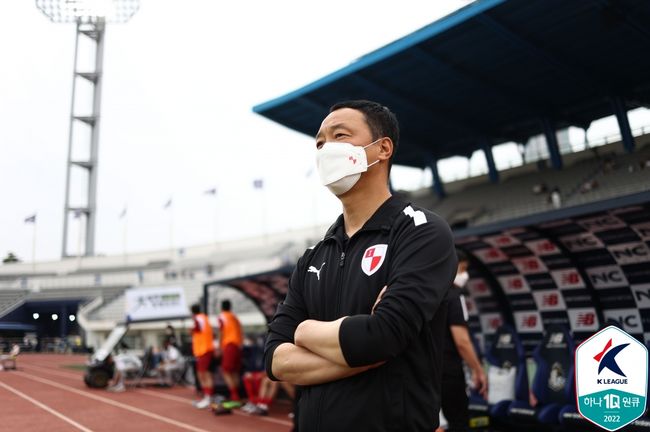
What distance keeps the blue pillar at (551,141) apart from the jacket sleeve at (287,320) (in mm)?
20242

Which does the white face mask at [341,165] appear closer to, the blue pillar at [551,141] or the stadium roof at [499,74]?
the stadium roof at [499,74]

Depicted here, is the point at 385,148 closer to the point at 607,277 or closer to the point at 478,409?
the point at 478,409

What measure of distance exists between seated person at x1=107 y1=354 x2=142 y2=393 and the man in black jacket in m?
13.6

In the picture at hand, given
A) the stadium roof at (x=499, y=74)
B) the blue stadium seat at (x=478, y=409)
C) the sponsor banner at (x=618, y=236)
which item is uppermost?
the stadium roof at (x=499, y=74)

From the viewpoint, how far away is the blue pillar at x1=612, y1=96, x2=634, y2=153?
1870cm

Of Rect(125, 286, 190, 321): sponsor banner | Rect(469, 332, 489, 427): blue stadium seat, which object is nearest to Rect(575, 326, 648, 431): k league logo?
Rect(469, 332, 489, 427): blue stadium seat

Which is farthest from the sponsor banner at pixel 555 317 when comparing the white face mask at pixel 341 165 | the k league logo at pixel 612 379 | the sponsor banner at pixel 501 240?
the white face mask at pixel 341 165

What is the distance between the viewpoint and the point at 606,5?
1375 centimetres

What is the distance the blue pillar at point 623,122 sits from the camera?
18.7m

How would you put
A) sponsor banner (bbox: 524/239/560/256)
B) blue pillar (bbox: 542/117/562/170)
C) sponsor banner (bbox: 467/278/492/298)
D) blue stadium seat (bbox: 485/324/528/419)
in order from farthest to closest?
blue pillar (bbox: 542/117/562/170) < sponsor banner (bbox: 467/278/492/298) < sponsor banner (bbox: 524/239/560/256) < blue stadium seat (bbox: 485/324/528/419)

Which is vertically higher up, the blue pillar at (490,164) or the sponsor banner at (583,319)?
the blue pillar at (490,164)

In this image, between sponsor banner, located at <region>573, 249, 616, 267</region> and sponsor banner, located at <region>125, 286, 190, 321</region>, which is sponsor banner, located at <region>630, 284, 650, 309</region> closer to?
sponsor banner, located at <region>573, 249, 616, 267</region>

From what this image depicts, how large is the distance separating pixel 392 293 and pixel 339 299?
220mm

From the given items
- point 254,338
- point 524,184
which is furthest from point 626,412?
point 524,184
